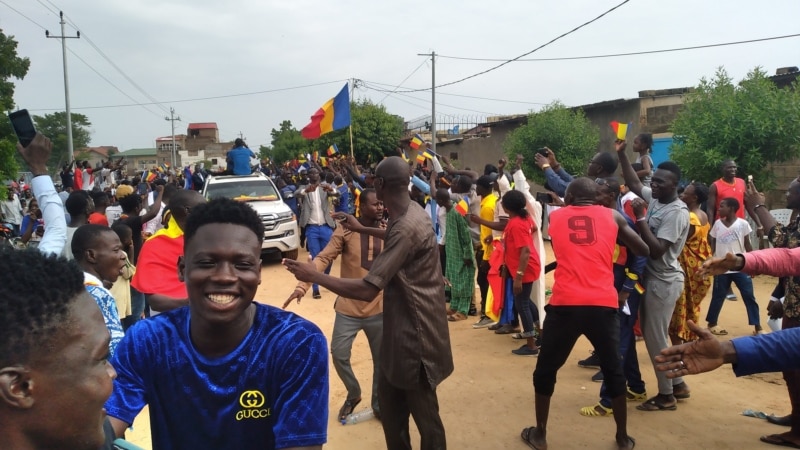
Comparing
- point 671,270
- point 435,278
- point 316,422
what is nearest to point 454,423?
point 435,278

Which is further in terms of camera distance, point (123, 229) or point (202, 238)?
point (123, 229)

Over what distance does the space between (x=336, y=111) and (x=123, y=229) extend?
8259 mm

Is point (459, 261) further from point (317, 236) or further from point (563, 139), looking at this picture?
point (563, 139)

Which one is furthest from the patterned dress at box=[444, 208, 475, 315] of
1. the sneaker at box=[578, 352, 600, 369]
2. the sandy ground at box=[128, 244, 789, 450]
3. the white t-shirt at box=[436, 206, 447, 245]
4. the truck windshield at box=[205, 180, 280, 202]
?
the truck windshield at box=[205, 180, 280, 202]

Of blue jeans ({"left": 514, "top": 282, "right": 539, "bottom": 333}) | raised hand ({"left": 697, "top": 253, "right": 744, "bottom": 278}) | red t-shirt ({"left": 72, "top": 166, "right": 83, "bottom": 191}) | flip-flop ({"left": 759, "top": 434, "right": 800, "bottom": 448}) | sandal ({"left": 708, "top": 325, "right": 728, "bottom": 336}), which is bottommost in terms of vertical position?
flip-flop ({"left": 759, "top": 434, "right": 800, "bottom": 448})

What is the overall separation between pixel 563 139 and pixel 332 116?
325 inches

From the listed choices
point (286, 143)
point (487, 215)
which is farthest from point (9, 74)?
point (286, 143)

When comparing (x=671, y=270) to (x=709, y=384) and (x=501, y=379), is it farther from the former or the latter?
(x=501, y=379)

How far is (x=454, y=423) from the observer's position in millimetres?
4734

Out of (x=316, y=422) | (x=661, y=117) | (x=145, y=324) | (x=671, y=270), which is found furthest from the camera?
(x=661, y=117)

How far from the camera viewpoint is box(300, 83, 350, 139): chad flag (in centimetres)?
1295

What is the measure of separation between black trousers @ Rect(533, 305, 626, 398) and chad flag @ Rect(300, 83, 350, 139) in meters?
9.62

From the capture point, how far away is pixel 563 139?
59.0 feet

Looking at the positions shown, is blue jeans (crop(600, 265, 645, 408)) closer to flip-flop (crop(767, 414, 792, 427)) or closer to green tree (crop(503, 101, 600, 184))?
flip-flop (crop(767, 414, 792, 427))
